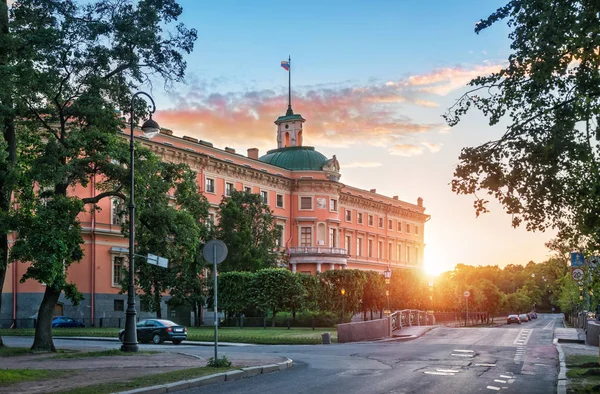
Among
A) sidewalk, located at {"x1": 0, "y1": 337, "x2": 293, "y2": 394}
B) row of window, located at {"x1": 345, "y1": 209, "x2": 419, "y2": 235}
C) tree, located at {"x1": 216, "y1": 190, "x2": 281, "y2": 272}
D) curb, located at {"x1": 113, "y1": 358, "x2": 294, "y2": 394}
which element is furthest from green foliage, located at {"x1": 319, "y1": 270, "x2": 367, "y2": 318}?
row of window, located at {"x1": 345, "y1": 209, "x2": 419, "y2": 235}

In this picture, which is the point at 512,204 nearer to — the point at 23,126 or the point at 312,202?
the point at 23,126

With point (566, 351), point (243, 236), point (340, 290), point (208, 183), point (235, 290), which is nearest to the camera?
point (566, 351)

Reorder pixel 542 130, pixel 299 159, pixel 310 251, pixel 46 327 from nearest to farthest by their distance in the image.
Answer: pixel 542 130
pixel 46 327
pixel 310 251
pixel 299 159

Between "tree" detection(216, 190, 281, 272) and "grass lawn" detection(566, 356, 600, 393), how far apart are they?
3931 centimetres

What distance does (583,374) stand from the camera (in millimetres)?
18188

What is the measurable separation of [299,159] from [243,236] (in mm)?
35318

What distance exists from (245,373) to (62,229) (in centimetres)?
997

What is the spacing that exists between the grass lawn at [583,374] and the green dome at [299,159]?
7121 cm

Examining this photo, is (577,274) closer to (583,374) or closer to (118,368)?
(583,374)

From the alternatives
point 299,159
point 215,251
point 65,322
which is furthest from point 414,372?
point 299,159

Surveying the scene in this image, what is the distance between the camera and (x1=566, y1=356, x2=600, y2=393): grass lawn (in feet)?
49.6

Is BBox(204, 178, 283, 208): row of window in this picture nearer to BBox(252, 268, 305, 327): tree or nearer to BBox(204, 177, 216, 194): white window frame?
BBox(204, 177, 216, 194): white window frame

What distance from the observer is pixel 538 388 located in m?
16.3

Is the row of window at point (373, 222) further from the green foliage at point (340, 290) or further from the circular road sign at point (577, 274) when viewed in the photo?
the circular road sign at point (577, 274)
